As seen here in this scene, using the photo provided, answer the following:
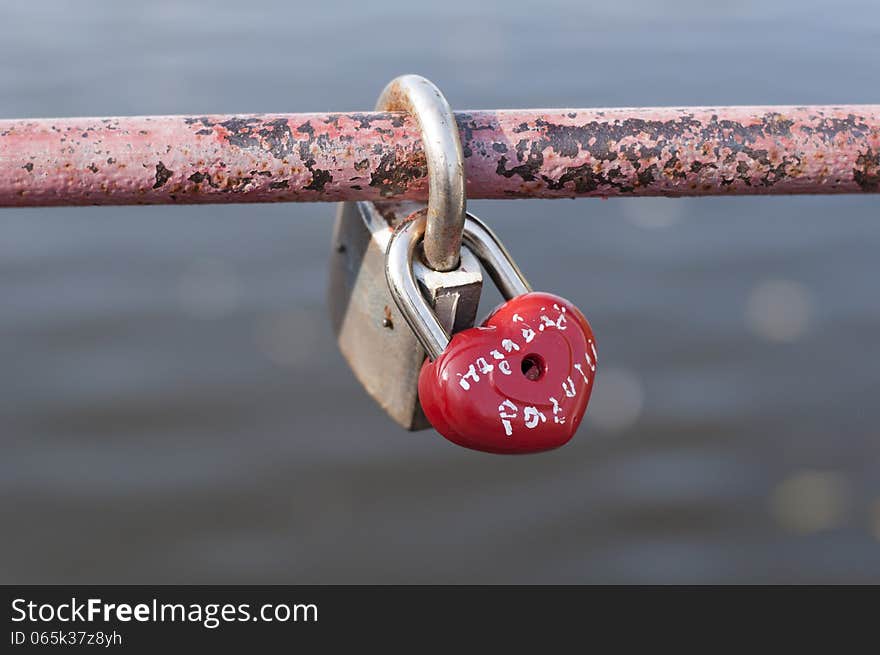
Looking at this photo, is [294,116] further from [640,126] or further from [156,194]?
[640,126]

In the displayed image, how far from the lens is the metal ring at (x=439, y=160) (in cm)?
87

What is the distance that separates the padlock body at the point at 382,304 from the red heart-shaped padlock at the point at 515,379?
0.15 ft

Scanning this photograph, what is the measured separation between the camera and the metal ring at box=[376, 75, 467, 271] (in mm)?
869

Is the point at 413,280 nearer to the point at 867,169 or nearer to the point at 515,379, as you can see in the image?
the point at 515,379

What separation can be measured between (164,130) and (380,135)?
0.18m

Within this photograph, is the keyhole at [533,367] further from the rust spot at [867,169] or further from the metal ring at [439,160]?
the rust spot at [867,169]

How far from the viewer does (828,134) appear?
0.93 metres

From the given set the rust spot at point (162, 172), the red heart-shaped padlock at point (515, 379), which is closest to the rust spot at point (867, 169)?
the red heart-shaped padlock at point (515, 379)

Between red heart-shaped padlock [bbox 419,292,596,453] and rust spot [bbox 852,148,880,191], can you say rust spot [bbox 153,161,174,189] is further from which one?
rust spot [bbox 852,148,880,191]

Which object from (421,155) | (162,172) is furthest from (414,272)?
(162,172)

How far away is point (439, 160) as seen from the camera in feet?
2.85

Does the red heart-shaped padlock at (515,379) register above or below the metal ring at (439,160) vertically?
below

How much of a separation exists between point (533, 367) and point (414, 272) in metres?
0.16

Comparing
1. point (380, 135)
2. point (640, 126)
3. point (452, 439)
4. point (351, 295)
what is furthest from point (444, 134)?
point (351, 295)
